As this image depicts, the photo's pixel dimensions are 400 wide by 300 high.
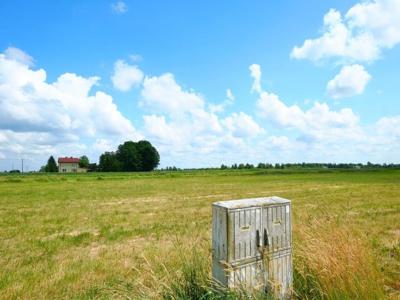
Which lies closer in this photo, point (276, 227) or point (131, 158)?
point (276, 227)

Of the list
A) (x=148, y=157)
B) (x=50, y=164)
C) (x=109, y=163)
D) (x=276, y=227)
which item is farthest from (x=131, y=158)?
(x=276, y=227)

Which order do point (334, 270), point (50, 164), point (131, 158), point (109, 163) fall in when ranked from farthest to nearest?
point (50, 164) → point (109, 163) → point (131, 158) → point (334, 270)

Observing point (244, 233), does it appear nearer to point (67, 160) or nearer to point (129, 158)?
point (129, 158)

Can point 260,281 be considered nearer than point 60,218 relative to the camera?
Yes

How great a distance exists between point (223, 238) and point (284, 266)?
1039mm

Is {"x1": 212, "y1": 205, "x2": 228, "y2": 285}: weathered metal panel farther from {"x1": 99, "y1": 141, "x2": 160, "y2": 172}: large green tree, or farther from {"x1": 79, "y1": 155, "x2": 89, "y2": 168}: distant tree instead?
{"x1": 79, "y1": 155, "x2": 89, "y2": 168}: distant tree

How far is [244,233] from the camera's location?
12.3 feet

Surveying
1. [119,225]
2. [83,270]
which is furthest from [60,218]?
[83,270]

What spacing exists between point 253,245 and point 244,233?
233 mm

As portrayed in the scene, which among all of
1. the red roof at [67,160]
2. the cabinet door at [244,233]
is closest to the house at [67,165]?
the red roof at [67,160]

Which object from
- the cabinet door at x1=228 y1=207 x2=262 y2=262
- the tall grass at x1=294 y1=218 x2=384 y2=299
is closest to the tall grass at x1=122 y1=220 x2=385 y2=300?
the tall grass at x1=294 y1=218 x2=384 y2=299

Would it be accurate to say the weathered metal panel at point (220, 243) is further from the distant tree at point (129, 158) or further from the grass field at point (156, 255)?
the distant tree at point (129, 158)

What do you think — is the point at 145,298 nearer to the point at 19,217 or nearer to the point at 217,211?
the point at 217,211

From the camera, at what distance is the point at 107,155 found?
122m
